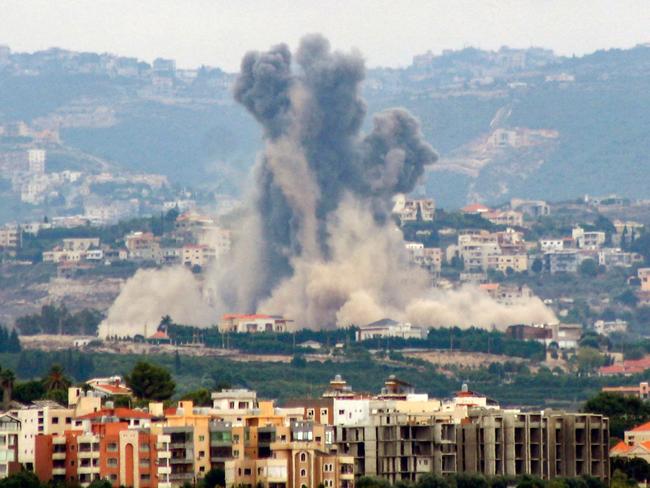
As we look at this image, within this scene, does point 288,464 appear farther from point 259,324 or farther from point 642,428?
point 259,324

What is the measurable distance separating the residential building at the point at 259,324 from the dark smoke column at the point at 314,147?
2.07 metres

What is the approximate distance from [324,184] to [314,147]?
173 cm

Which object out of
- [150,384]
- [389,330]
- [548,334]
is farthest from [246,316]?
[150,384]

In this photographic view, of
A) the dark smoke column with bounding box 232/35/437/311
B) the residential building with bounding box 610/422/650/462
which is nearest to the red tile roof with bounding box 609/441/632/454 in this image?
the residential building with bounding box 610/422/650/462

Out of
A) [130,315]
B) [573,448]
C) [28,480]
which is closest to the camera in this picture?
[28,480]

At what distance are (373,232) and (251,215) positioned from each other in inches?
268

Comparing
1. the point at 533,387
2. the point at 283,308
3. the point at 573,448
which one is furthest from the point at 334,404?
the point at 283,308

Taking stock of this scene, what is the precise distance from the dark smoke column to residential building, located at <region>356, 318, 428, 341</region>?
12.6ft

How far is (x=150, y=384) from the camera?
100250mm

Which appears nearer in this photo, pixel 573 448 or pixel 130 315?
pixel 573 448

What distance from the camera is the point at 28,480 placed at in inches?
3167

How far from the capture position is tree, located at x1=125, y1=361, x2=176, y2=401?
99688mm

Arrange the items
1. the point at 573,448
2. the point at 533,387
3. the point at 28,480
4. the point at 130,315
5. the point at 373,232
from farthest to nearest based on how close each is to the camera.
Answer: the point at 130,315
the point at 373,232
the point at 533,387
the point at 573,448
the point at 28,480

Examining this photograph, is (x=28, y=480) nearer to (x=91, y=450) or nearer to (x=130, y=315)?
(x=91, y=450)
